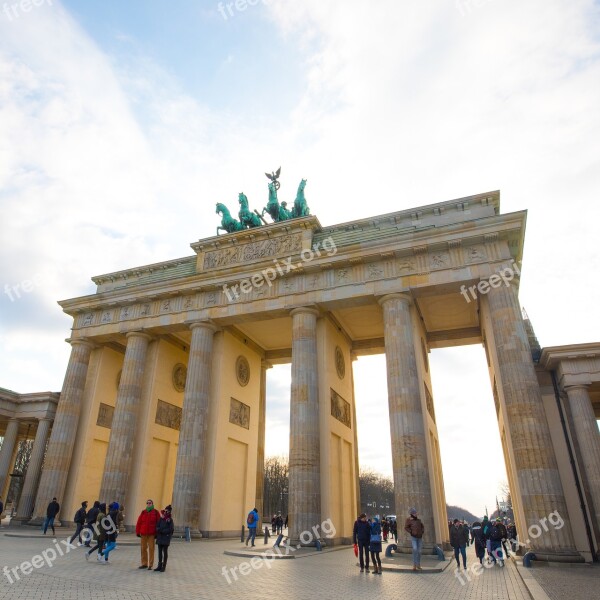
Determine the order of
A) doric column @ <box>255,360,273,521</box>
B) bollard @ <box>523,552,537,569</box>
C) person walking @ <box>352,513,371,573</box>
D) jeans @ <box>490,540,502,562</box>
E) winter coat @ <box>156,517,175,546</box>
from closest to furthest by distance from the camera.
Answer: winter coat @ <box>156,517,175,546</box>, person walking @ <box>352,513,371,573</box>, bollard @ <box>523,552,537,569</box>, jeans @ <box>490,540,502,562</box>, doric column @ <box>255,360,273,521</box>

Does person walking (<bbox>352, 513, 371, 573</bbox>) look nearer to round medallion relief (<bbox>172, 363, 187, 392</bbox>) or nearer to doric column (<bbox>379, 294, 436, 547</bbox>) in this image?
doric column (<bbox>379, 294, 436, 547</bbox>)

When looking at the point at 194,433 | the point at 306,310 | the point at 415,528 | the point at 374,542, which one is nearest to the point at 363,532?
the point at 374,542

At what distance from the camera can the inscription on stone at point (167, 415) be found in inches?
1040

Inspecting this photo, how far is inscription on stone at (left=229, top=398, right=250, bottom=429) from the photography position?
25516mm

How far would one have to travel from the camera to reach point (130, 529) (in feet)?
73.6

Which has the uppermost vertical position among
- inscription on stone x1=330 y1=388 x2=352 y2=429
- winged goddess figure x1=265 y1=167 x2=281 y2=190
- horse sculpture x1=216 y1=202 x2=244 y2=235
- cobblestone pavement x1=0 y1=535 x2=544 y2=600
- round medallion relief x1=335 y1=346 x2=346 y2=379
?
winged goddess figure x1=265 y1=167 x2=281 y2=190

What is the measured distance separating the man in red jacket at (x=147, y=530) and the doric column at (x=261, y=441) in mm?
16373

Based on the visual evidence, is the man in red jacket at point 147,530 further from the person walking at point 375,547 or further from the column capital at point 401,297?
the column capital at point 401,297

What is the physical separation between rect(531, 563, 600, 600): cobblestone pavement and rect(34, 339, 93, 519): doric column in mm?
22777

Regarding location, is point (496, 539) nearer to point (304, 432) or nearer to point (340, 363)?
point (304, 432)

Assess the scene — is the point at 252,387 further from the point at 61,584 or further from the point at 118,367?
the point at 61,584

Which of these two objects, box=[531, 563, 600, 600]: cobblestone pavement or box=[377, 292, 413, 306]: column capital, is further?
box=[377, 292, 413, 306]: column capital

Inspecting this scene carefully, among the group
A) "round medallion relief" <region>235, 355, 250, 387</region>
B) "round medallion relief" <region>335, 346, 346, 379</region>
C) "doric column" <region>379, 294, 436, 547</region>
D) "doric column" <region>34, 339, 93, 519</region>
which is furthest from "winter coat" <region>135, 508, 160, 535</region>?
"doric column" <region>34, 339, 93, 519</region>

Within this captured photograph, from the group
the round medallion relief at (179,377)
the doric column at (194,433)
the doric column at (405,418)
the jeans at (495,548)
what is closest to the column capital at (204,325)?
the doric column at (194,433)
